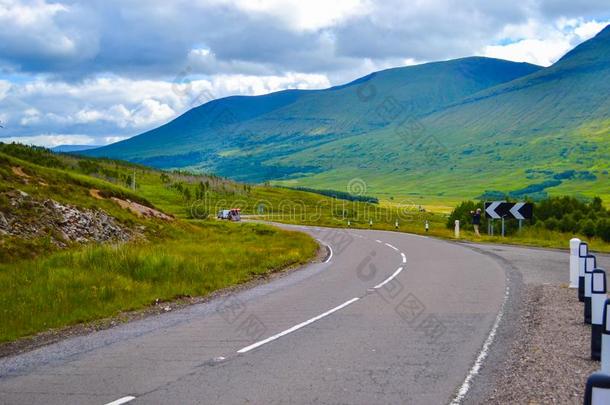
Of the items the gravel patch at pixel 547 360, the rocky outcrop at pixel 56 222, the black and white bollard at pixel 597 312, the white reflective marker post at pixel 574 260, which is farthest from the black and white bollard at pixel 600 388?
the rocky outcrop at pixel 56 222

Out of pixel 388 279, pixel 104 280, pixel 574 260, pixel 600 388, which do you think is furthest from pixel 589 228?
pixel 600 388

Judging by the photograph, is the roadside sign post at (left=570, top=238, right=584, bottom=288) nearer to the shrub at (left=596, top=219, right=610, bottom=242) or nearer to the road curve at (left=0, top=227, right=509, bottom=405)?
the road curve at (left=0, top=227, right=509, bottom=405)

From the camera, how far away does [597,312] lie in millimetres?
8852

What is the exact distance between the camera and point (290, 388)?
23.9ft

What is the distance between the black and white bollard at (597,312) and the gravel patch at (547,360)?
0.61ft

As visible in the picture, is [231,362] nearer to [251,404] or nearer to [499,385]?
[251,404]

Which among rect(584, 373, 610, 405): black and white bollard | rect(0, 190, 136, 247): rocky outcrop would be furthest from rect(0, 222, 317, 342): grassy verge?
rect(584, 373, 610, 405): black and white bollard

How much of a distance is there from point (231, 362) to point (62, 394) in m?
2.25

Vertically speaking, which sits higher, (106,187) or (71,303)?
(106,187)

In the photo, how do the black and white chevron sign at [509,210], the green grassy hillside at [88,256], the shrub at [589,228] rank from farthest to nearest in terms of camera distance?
the shrub at [589,228] < the black and white chevron sign at [509,210] < the green grassy hillside at [88,256]

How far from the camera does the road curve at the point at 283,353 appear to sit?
283 inches

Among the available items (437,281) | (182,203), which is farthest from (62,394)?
(182,203)

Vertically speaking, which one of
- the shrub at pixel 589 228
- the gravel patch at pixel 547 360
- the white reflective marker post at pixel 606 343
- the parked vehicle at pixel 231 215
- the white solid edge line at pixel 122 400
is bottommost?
the parked vehicle at pixel 231 215

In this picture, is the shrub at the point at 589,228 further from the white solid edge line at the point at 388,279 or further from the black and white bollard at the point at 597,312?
the black and white bollard at the point at 597,312
